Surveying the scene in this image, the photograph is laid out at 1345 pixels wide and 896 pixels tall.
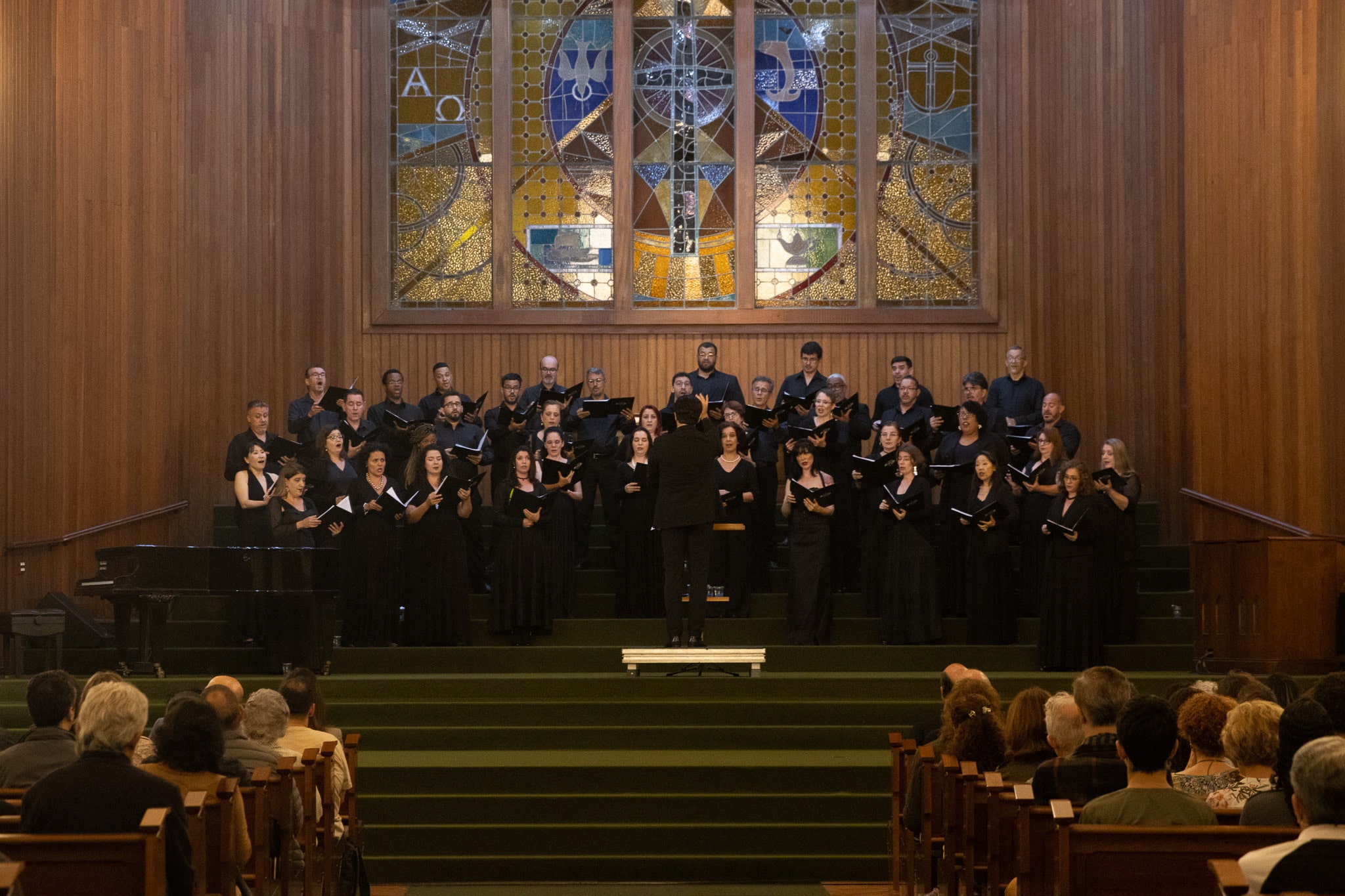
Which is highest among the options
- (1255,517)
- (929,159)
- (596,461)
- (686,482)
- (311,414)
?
(929,159)

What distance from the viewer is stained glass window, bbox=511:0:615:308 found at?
14.0m

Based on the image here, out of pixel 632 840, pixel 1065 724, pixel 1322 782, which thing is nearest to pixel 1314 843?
pixel 1322 782

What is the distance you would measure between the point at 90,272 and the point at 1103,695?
25.1 feet

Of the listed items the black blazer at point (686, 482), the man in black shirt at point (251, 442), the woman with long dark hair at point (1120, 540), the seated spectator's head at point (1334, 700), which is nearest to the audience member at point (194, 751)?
the seated spectator's head at point (1334, 700)

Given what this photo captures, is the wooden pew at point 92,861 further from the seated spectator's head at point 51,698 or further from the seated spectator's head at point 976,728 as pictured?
the seated spectator's head at point 976,728

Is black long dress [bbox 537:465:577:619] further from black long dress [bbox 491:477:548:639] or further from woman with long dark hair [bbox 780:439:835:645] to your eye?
woman with long dark hair [bbox 780:439:835:645]

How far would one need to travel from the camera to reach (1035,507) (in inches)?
392

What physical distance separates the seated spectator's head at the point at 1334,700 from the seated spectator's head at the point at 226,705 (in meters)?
3.13

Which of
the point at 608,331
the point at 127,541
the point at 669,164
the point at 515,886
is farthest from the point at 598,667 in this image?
the point at 669,164

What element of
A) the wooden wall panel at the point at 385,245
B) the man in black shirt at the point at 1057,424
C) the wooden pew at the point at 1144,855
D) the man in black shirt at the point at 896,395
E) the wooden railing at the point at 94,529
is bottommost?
the wooden pew at the point at 1144,855

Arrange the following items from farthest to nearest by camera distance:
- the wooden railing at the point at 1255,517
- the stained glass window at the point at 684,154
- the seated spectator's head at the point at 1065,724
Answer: the stained glass window at the point at 684,154 → the wooden railing at the point at 1255,517 → the seated spectator's head at the point at 1065,724

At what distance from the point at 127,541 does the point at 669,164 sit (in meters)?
5.54

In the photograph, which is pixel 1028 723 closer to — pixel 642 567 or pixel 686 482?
pixel 686 482

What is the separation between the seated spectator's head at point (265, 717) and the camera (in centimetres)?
563
